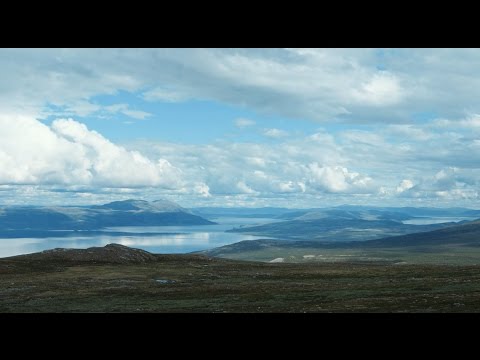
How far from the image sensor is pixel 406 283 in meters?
71.2
